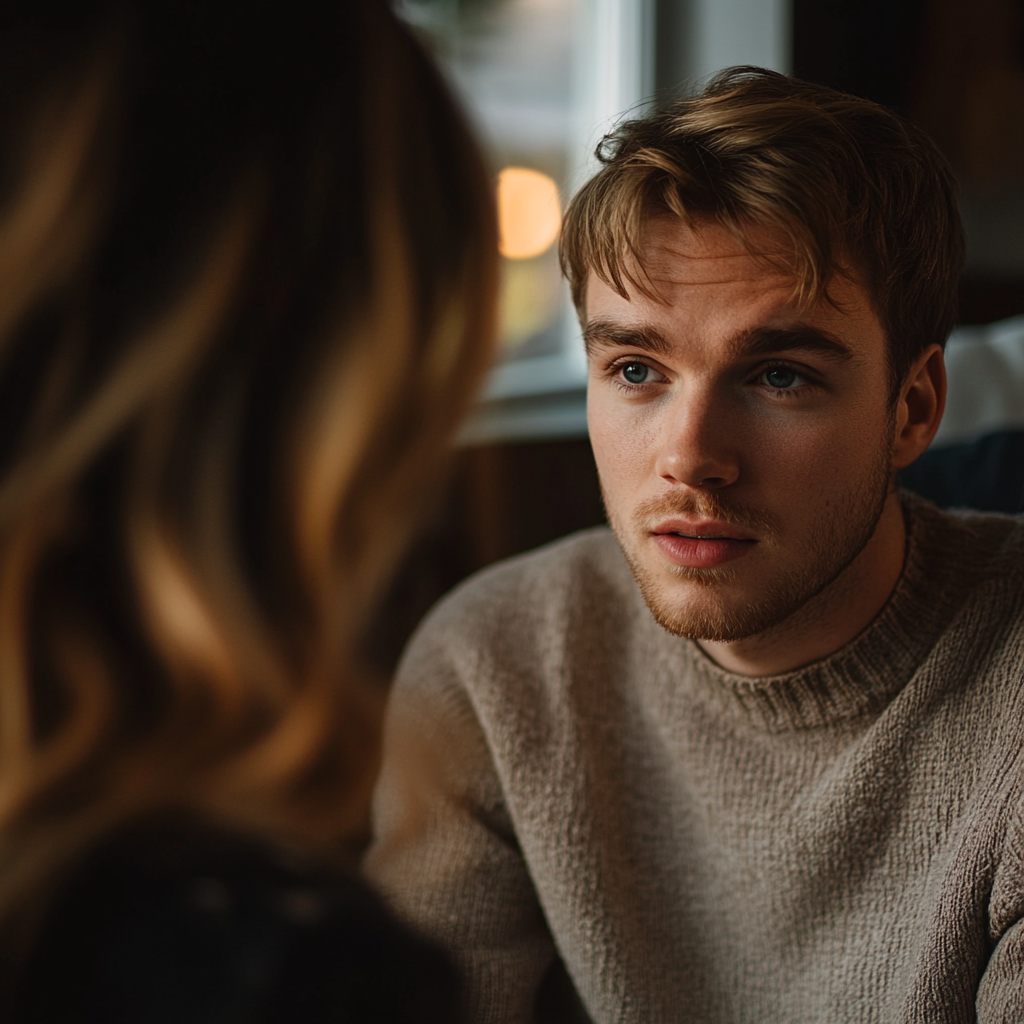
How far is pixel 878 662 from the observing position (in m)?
0.98

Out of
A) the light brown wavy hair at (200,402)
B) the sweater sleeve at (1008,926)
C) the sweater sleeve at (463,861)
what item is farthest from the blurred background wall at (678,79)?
the light brown wavy hair at (200,402)

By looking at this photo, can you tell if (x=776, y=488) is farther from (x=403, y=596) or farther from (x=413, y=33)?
(x=403, y=596)

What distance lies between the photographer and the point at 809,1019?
0.99 m

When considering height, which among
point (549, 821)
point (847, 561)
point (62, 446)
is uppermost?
point (62, 446)

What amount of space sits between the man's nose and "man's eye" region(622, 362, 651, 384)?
5 cm

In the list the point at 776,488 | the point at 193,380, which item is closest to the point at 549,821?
the point at 776,488

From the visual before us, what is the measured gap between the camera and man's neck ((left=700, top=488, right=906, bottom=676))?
993mm

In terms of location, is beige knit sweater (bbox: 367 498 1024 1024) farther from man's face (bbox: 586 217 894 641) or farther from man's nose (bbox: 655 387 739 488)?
man's nose (bbox: 655 387 739 488)

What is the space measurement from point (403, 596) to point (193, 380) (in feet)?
3.20

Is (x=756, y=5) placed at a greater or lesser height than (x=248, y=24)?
lesser

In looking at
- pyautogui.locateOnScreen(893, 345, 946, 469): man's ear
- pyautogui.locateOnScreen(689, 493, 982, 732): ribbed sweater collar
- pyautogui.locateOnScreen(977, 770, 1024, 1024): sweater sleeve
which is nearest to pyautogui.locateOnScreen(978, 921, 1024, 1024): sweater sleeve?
pyautogui.locateOnScreen(977, 770, 1024, 1024): sweater sleeve

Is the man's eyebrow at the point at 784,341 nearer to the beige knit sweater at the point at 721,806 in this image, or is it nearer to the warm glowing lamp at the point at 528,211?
the beige knit sweater at the point at 721,806

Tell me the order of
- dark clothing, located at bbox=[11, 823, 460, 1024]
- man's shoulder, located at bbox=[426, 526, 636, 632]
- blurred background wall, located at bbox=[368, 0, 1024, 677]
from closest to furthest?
1. dark clothing, located at bbox=[11, 823, 460, 1024]
2. man's shoulder, located at bbox=[426, 526, 636, 632]
3. blurred background wall, located at bbox=[368, 0, 1024, 677]

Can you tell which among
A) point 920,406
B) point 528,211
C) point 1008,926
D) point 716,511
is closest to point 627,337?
point 716,511
